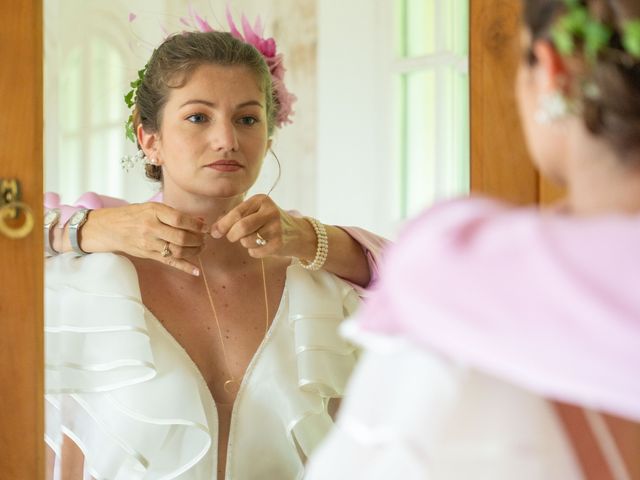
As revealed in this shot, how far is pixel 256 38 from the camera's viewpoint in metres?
1.41

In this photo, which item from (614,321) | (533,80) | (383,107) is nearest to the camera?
(614,321)

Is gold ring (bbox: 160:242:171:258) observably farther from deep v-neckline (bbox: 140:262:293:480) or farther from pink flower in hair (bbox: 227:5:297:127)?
pink flower in hair (bbox: 227:5:297:127)

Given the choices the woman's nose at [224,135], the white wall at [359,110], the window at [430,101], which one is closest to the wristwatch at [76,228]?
the woman's nose at [224,135]

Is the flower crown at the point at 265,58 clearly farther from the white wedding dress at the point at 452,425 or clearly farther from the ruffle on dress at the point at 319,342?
the white wedding dress at the point at 452,425

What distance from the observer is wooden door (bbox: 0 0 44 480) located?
1359mm

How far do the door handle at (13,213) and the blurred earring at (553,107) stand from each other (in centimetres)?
85

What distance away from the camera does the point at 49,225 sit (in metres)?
1.40

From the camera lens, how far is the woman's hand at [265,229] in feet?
4.47

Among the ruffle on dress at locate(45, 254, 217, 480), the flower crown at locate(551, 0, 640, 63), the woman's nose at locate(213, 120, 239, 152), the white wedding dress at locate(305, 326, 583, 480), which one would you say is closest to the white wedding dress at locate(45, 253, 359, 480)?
the ruffle on dress at locate(45, 254, 217, 480)

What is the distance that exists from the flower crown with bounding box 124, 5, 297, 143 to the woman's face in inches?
1.0

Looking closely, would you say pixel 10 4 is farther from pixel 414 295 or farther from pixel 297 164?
pixel 414 295

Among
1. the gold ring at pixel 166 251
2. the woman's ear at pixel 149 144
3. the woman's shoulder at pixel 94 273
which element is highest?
the woman's ear at pixel 149 144

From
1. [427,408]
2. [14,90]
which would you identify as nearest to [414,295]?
[427,408]

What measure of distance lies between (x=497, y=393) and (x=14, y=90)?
3.03ft
